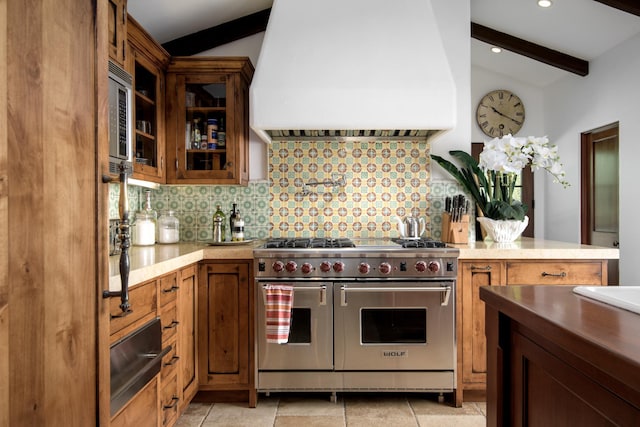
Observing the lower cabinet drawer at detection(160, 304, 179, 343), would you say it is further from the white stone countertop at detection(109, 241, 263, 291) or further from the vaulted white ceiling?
the vaulted white ceiling

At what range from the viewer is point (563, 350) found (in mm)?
1031

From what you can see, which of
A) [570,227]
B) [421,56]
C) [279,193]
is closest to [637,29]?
[570,227]

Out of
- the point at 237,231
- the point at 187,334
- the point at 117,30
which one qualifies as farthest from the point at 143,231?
the point at 117,30

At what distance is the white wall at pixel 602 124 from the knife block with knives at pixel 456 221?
207 cm

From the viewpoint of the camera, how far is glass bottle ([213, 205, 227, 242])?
2.96 metres

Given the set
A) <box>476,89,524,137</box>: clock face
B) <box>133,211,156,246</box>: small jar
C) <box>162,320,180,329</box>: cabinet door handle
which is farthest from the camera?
<box>476,89,524,137</box>: clock face

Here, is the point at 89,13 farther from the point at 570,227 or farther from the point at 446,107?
the point at 570,227

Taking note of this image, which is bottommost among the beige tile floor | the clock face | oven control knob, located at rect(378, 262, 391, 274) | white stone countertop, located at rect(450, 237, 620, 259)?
the beige tile floor

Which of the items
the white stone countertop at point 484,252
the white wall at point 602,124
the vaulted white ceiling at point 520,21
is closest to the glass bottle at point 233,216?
the white stone countertop at point 484,252

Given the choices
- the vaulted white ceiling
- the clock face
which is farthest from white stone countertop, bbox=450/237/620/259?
the clock face

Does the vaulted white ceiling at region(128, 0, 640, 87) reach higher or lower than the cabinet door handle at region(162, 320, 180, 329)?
higher

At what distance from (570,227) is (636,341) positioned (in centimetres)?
475

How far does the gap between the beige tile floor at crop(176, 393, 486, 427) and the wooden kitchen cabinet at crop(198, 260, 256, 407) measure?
0.46 feet

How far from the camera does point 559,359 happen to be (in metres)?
1.05
